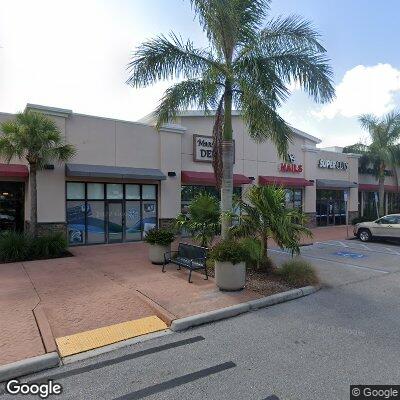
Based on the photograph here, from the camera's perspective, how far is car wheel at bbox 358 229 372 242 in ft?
59.4

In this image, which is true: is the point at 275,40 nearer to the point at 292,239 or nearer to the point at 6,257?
the point at 292,239

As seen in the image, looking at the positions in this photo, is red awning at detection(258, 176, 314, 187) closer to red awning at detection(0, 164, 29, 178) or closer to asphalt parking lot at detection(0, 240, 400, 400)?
red awning at detection(0, 164, 29, 178)

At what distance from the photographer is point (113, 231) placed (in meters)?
16.4

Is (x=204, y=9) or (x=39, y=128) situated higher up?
(x=204, y=9)

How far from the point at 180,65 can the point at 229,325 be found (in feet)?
26.5

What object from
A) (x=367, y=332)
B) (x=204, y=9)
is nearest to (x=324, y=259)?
(x=367, y=332)

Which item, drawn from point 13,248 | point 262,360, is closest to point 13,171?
point 13,248

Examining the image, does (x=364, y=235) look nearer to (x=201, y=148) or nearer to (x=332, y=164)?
(x=332, y=164)

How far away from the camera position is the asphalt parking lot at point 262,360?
3951 millimetres

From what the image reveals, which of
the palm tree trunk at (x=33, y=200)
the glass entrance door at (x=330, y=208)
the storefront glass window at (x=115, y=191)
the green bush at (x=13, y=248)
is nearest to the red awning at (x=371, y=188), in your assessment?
the glass entrance door at (x=330, y=208)

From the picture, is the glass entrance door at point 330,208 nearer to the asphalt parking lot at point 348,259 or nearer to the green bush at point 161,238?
the asphalt parking lot at point 348,259

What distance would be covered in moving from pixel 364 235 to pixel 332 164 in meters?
9.56

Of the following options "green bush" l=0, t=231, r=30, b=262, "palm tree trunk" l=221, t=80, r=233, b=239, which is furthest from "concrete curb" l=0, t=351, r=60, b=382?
"green bush" l=0, t=231, r=30, b=262

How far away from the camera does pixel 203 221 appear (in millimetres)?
10945
